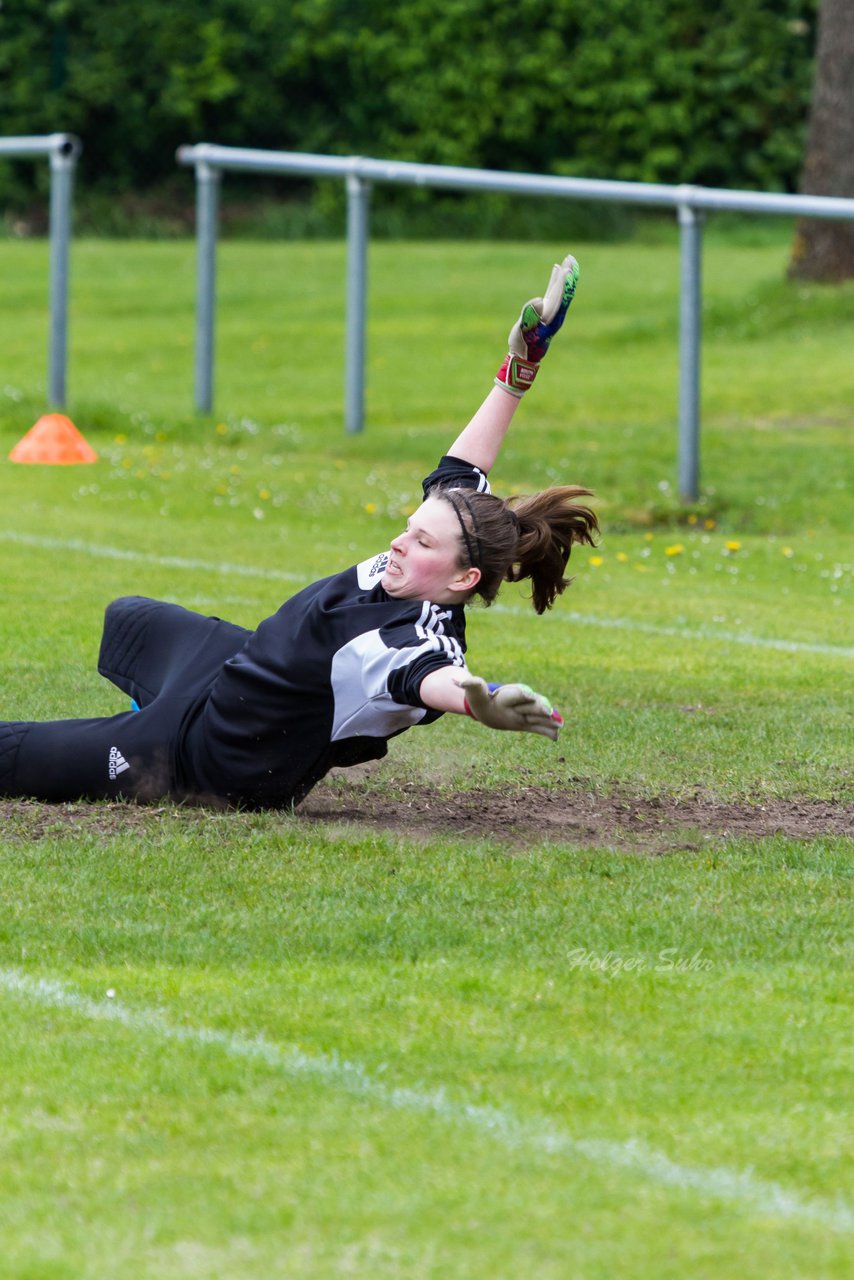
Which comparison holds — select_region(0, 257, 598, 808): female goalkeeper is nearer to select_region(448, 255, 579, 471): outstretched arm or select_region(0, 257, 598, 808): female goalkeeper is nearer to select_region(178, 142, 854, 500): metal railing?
select_region(448, 255, 579, 471): outstretched arm

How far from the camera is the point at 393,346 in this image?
21.6 m

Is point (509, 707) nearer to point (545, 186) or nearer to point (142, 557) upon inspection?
point (142, 557)

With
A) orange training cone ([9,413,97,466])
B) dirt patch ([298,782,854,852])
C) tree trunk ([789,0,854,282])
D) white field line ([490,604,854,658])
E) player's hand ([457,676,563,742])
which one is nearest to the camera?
player's hand ([457,676,563,742])

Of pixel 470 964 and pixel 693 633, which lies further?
pixel 693 633

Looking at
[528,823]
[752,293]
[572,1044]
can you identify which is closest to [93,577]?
[528,823]

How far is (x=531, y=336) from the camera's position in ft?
19.8

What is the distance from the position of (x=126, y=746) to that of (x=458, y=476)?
3.99ft

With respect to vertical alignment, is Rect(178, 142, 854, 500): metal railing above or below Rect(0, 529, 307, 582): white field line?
above

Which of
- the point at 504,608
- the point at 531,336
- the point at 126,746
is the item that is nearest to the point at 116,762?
the point at 126,746

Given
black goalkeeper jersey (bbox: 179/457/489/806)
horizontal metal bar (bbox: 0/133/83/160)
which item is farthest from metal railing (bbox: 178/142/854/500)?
black goalkeeper jersey (bbox: 179/457/489/806)

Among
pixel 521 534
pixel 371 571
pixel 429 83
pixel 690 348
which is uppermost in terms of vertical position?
pixel 429 83

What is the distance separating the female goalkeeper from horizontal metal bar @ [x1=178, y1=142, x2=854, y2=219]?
5.50 metres

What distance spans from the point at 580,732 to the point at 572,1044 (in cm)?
304

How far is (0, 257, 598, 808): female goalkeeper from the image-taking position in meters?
5.34
